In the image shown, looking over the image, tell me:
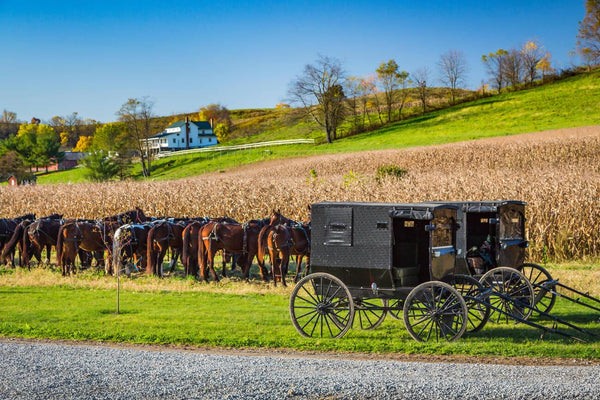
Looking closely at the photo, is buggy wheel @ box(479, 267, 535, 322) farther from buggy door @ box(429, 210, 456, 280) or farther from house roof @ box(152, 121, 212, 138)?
house roof @ box(152, 121, 212, 138)

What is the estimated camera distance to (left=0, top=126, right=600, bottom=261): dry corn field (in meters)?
19.4

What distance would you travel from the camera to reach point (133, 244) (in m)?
18.4

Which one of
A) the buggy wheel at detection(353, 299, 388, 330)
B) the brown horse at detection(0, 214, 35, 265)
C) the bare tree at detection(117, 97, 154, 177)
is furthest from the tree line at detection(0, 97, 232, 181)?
the buggy wheel at detection(353, 299, 388, 330)

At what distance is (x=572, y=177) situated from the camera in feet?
79.8

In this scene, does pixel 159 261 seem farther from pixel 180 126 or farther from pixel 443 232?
pixel 180 126

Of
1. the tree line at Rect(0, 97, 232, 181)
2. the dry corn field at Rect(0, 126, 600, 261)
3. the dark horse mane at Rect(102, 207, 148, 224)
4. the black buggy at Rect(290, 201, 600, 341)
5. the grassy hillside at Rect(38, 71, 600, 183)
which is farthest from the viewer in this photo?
the tree line at Rect(0, 97, 232, 181)

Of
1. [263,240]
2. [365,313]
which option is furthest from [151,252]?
[365,313]

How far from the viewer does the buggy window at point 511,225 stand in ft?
41.5

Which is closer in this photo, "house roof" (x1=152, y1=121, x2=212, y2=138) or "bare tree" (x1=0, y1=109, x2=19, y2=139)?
"house roof" (x1=152, y1=121, x2=212, y2=138)

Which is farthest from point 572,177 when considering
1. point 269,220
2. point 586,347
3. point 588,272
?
point 586,347

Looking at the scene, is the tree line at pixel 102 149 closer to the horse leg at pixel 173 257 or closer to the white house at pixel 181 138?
the white house at pixel 181 138

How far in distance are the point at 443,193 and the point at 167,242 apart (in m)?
10.3

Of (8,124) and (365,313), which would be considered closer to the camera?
(365,313)

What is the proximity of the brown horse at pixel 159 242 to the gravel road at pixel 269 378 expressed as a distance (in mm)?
8617
